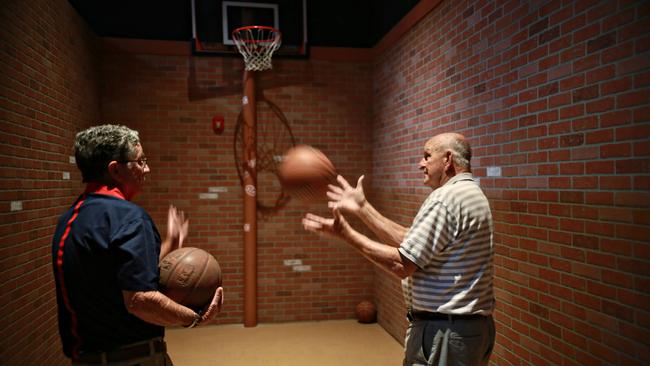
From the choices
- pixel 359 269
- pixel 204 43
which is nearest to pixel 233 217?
pixel 359 269

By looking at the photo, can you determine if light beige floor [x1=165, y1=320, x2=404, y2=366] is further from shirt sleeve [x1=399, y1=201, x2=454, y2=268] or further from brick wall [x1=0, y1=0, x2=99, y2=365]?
shirt sleeve [x1=399, y1=201, x2=454, y2=268]

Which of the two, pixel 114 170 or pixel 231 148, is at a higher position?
pixel 231 148

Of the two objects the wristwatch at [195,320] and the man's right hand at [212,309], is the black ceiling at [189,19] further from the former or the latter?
the wristwatch at [195,320]

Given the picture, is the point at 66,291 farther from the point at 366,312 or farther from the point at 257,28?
the point at 366,312

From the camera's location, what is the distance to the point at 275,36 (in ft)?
16.4

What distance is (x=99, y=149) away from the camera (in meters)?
1.82

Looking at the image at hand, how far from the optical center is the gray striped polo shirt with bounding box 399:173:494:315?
200 centimetres

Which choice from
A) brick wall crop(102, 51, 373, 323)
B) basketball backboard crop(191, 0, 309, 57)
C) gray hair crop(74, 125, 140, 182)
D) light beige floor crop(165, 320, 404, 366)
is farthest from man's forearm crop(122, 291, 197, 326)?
basketball backboard crop(191, 0, 309, 57)

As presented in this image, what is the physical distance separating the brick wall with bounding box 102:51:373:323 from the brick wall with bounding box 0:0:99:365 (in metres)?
1.06

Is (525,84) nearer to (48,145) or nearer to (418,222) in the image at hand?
(418,222)

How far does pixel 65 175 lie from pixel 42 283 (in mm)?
935

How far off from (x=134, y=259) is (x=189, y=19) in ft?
13.6

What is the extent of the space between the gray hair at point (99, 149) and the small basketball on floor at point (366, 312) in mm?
3868

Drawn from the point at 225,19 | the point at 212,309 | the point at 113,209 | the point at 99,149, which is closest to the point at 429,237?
the point at 212,309
